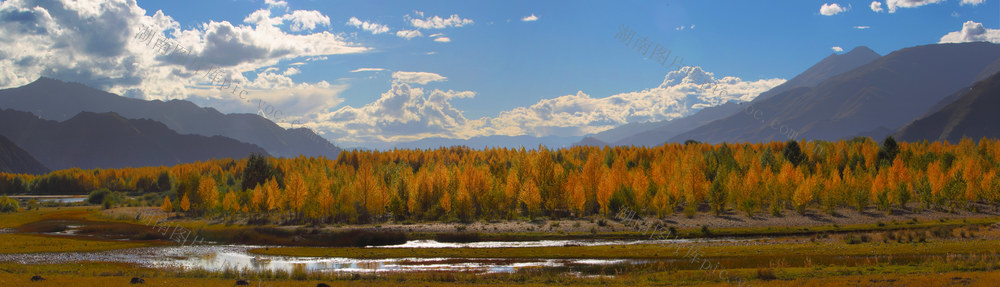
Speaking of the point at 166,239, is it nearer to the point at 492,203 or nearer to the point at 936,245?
the point at 492,203

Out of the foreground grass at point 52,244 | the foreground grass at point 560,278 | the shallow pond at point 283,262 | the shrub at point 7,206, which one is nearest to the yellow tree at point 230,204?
the foreground grass at point 52,244

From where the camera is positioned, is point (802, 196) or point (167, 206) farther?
point (167, 206)

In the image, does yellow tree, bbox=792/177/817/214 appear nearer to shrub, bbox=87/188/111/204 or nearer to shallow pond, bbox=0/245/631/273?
shallow pond, bbox=0/245/631/273

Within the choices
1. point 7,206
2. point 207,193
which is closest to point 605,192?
point 207,193

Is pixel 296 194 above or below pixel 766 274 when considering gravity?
above

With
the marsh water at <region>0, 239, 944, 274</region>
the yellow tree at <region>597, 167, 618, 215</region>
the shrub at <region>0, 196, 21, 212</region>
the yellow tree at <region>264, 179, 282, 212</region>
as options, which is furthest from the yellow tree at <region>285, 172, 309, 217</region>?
the shrub at <region>0, 196, 21, 212</region>

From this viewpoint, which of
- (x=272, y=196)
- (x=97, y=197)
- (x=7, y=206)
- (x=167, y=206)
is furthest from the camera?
(x=97, y=197)

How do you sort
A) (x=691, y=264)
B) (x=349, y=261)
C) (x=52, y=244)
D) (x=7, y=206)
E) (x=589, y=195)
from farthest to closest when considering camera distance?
(x=7, y=206) < (x=589, y=195) < (x=52, y=244) < (x=349, y=261) < (x=691, y=264)

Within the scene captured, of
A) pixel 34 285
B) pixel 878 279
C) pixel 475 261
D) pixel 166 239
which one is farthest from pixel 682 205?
pixel 34 285

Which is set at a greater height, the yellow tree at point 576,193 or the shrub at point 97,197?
the shrub at point 97,197

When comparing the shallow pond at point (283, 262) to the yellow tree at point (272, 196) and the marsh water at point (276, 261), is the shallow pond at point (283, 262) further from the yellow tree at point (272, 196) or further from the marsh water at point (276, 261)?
the yellow tree at point (272, 196)

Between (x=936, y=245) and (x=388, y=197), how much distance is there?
9381cm

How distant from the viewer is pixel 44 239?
84.9 m

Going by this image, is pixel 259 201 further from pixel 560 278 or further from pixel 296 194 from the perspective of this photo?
pixel 560 278
